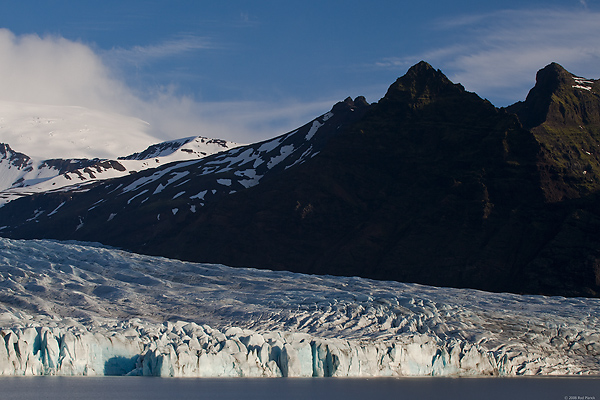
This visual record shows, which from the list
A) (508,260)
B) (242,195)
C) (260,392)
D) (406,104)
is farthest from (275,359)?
(406,104)

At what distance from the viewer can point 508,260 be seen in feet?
381

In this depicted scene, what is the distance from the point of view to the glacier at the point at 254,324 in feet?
185

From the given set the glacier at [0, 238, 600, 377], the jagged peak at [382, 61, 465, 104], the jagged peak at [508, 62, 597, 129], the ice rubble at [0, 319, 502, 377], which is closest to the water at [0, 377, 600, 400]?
the ice rubble at [0, 319, 502, 377]

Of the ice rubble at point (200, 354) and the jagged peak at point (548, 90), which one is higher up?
the jagged peak at point (548, 90)

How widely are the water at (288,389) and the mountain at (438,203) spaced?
52702 millimetres

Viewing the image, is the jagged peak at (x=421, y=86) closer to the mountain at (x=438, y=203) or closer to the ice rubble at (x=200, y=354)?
the mountain at (x=438, y=203)

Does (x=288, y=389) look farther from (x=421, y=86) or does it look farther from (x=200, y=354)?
(x=421, y=86)

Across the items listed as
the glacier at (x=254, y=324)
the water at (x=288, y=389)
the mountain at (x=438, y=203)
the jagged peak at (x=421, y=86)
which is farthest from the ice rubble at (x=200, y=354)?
the jagged peak at (x=421, y=86)

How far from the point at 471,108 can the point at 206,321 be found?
8925 cm

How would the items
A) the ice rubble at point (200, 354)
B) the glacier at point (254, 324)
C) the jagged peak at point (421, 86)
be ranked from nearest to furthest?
the ice rubble at point (200, 354), the glacier at point (254, 324), the jagged peak at point (421, 86)

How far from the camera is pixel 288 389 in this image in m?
54.0

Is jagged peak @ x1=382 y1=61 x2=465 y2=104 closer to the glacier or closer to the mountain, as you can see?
the mountain

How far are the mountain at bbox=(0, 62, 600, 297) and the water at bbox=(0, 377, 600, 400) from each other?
52.7 metres

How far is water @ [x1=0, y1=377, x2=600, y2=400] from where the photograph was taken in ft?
162
